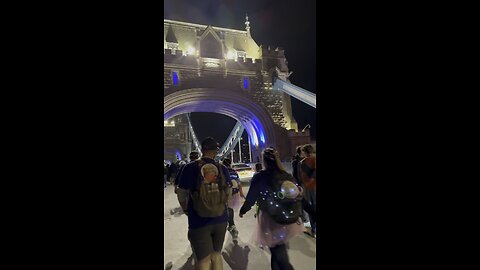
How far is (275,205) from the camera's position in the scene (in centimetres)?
198

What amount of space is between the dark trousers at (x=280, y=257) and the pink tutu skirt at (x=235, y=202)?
15.9 inches

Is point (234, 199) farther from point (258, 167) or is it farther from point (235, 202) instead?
point (258, 167)

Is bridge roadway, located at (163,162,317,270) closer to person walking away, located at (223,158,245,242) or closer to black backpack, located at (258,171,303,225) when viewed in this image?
person walking away, located at (223,158,245,242)

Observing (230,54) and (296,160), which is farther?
(230,54)

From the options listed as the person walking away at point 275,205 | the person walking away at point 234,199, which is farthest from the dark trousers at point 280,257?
the person walking away at point 234,199

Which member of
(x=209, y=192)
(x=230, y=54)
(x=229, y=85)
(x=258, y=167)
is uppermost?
(x=230, y=54)

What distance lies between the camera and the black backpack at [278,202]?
197cm

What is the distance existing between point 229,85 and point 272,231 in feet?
4.32

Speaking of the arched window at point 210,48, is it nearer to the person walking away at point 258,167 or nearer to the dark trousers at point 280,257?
the person walking away at point 258,167

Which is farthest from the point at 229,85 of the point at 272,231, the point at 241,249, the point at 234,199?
the point at 241,249

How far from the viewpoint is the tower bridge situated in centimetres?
223
